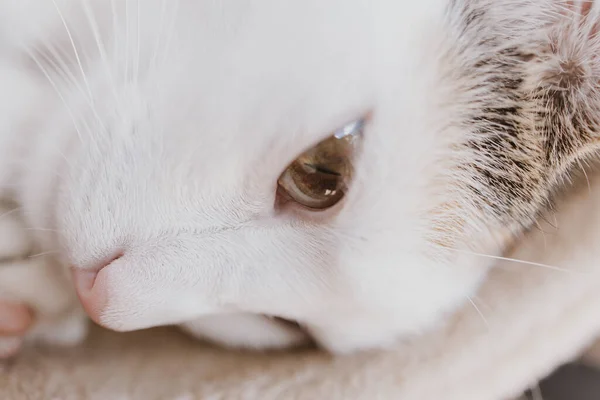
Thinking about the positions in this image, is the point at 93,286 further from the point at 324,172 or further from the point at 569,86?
the point at 569,86

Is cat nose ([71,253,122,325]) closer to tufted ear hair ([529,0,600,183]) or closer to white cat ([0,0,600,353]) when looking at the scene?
white cat ([0,0,600,353])

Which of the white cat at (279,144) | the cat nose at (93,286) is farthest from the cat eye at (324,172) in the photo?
the cat nose at (93,286)

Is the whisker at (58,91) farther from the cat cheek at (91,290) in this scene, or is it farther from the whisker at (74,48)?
the cat cheek at (91,290)

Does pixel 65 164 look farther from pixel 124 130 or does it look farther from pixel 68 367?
pixel 68 367

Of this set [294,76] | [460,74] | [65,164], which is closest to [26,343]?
[65,164]

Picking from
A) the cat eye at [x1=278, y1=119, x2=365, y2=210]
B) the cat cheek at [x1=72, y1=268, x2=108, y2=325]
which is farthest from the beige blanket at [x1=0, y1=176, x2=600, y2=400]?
the cat eye at [x1=278, y1=119, x2=365, y2=210]

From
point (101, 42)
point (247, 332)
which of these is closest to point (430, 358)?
point (247, 332)
